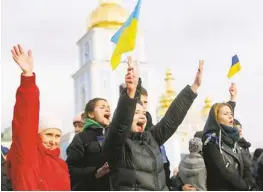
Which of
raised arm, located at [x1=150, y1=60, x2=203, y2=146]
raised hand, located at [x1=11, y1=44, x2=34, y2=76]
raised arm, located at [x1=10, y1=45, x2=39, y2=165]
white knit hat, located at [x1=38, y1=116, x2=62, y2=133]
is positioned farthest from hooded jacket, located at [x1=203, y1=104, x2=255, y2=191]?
raised hand, located at [x1=11, y1=44, x2=34, y2=76]

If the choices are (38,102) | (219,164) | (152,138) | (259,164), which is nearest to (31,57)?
(38,102)

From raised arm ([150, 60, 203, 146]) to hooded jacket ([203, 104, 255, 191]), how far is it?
31 cm

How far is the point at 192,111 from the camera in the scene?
43.3 m

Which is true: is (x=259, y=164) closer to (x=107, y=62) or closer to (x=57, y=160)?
(x=57, y=160)

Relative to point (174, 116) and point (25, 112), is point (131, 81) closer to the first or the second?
point (25, 112)

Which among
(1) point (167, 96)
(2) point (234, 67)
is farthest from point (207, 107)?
(2) point (234, 67)

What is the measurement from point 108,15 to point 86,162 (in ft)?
92.7

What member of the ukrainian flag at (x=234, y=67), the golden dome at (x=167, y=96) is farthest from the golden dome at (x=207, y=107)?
the ukrainian flag at (x=234, y=67)

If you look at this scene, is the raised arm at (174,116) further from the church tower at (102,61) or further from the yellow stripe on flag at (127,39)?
the church tower at (102,61)

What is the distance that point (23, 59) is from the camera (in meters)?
3.59

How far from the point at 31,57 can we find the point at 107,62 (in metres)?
28.6

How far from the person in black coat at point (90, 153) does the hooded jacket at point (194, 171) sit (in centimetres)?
64

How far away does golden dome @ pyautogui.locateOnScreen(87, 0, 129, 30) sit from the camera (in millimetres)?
32156

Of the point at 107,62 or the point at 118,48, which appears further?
the point at 107,62
